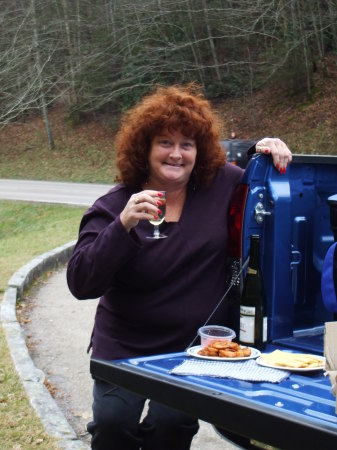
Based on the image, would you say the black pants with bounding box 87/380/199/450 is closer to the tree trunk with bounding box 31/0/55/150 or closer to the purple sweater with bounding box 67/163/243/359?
the purple sweater with bounding box 67/163/243/359

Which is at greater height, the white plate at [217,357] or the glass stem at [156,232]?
the glass stem at [156,232]

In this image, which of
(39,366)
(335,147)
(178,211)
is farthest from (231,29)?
(178,211)

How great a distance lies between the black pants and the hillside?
19.7m

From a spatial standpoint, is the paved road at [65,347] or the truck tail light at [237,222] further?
the paved road at [65,347]

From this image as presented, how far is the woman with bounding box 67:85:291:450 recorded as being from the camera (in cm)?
287

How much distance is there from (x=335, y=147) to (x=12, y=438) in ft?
66.2

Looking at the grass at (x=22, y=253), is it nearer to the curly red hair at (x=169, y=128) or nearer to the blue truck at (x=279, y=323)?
the blue truck at (x=279, y=323)

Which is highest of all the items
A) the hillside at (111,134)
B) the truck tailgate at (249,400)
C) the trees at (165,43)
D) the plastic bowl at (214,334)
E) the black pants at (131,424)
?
the trees at (165,43)

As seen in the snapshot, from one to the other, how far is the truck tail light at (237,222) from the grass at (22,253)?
1.62 m

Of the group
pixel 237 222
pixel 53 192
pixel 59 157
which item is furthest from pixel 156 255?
pixel 59 157

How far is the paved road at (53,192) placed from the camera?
18.6 metres

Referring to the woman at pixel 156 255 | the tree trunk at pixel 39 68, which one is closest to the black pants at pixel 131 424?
the woman at pixel 156 255

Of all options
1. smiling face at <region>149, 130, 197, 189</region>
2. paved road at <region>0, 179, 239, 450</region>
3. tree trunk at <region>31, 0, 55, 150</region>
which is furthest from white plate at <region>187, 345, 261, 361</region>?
tree trunk at <region>31, 0, 55, 150</region>

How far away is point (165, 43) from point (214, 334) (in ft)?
88.8
